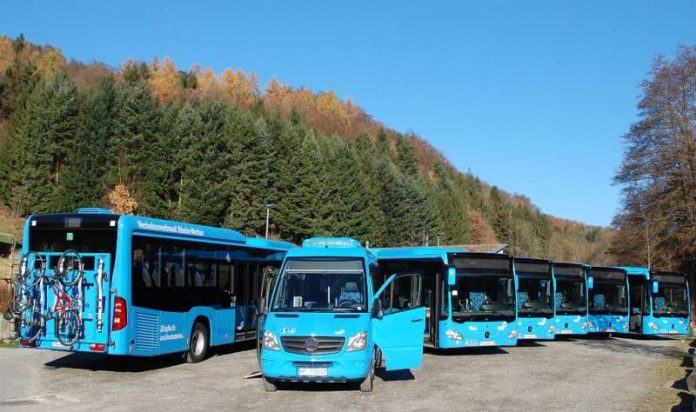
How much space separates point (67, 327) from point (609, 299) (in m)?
21.6

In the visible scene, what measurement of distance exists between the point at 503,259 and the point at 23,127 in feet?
184

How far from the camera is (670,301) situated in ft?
93.2

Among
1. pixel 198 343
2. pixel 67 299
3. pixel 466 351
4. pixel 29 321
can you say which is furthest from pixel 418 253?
pixel 29 321

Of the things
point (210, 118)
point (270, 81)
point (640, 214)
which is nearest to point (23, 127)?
point (210, 118)

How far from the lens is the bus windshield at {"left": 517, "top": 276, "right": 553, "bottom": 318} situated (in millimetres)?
22188

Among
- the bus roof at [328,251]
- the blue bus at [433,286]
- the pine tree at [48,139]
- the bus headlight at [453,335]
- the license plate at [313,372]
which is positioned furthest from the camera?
the pine tree at [48,139]

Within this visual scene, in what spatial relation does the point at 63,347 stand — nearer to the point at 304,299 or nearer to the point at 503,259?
the point at 304,299

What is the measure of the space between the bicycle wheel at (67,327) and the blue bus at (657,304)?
2280cm

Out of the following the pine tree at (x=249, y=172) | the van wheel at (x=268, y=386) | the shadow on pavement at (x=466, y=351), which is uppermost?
the pine tree at (x=249, y=172)

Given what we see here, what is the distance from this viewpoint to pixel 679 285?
28.8m

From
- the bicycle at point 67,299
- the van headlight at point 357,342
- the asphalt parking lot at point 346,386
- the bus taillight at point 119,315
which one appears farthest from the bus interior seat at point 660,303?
the bicycle at point 67,299

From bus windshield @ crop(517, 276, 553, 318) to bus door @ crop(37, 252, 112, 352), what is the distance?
1410 centimetres

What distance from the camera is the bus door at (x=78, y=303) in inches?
508

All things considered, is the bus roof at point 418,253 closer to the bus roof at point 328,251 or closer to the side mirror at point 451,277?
the side mirror at point 451,277
